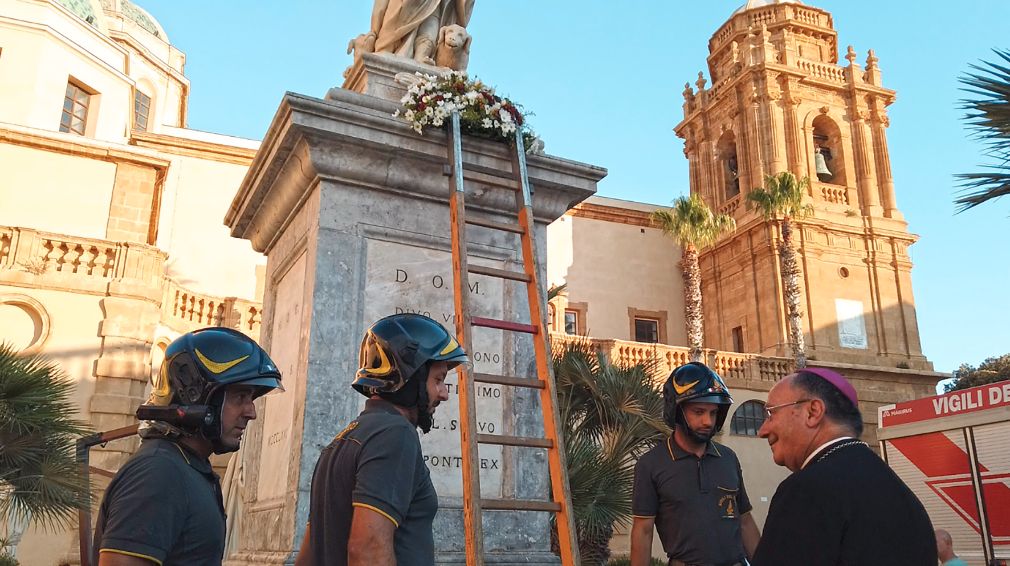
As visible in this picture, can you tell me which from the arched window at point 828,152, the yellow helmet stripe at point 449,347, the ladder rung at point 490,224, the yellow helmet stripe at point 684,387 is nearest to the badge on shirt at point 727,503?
the yellow helmet stripe at point 684,387

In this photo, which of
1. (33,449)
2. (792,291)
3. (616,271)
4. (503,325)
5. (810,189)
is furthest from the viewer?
(616,271)

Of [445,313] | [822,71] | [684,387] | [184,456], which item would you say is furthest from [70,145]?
[822,71]

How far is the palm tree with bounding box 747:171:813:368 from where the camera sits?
100 ft

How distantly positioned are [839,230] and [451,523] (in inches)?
1274

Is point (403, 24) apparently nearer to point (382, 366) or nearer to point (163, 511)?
point (382, 366)

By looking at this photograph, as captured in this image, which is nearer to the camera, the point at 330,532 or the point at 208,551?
the point at 208,551

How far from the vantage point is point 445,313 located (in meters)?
5.24

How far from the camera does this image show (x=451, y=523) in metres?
4.75

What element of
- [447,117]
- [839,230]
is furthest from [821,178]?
[447,117]

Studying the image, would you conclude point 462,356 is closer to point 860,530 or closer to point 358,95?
point 860,530

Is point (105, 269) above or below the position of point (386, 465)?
above

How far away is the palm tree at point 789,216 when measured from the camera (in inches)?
1203

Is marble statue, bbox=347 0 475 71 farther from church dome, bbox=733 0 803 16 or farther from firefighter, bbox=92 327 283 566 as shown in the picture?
church dome, bbox=733 0 803 16

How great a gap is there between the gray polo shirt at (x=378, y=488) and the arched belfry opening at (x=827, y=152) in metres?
34.7
